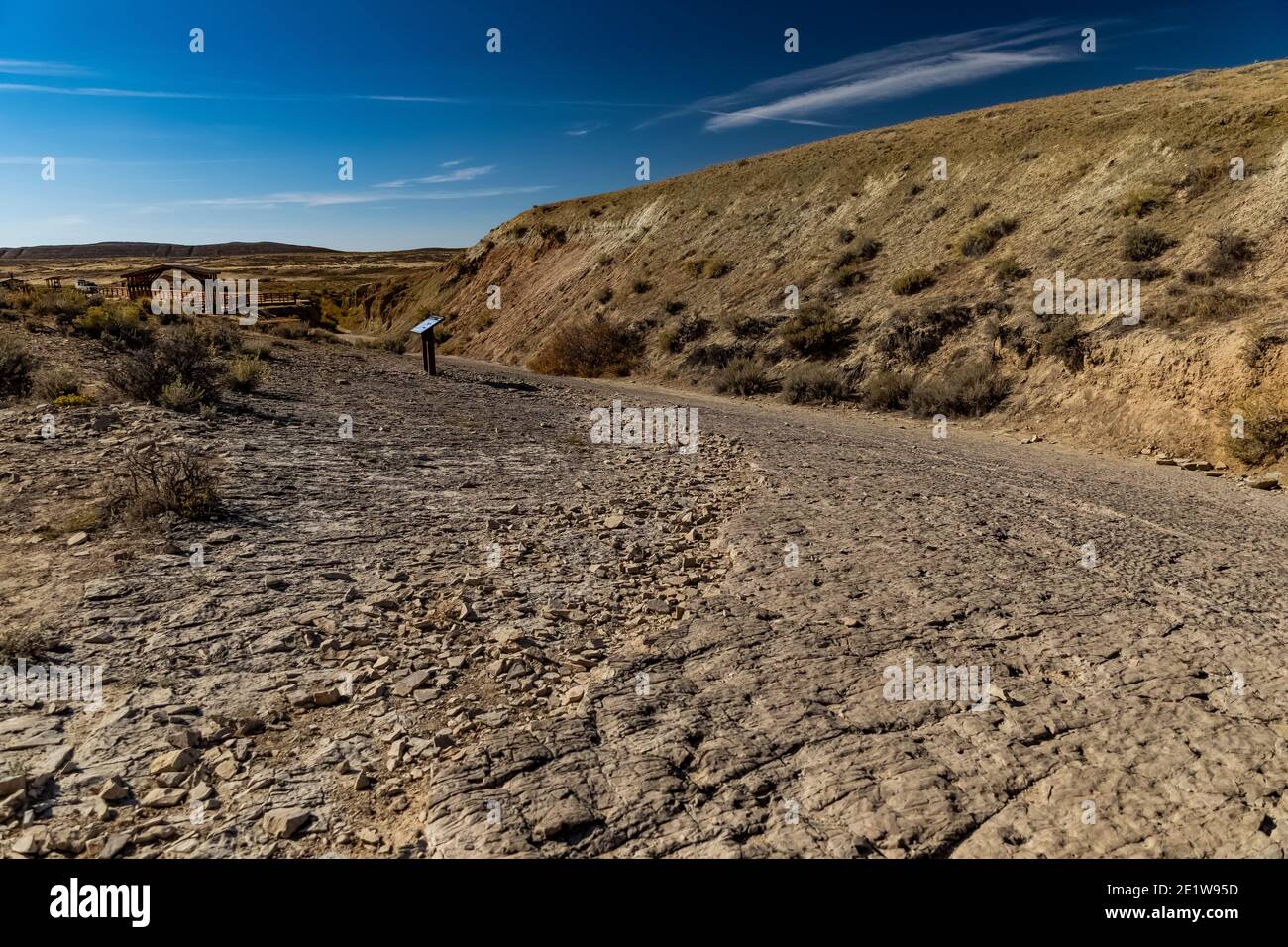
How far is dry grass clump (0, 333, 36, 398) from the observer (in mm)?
10180

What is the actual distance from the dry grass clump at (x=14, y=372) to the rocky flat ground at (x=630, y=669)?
8.58 feet

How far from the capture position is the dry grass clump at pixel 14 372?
10180 mm

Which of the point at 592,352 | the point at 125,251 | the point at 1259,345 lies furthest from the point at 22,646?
the point at 125,251

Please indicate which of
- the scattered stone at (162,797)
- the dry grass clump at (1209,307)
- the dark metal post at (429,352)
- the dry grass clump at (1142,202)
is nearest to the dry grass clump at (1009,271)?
the dry grass clump at (1142,202)

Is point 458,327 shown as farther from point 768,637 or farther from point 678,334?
point 768,637

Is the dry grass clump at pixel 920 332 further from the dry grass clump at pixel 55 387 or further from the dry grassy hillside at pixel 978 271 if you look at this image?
the dry grass clump at pixel 55 387

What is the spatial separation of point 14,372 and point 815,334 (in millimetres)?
Answer: 17045

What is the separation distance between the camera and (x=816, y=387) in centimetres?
1906

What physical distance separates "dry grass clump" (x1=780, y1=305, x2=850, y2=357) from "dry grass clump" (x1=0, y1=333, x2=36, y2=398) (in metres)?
16.7

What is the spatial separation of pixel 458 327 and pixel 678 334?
17.8 metres

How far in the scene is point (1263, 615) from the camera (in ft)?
16.6

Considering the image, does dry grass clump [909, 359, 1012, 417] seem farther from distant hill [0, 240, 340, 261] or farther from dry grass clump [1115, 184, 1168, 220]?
distant hill [0, 240, 340, 261]
